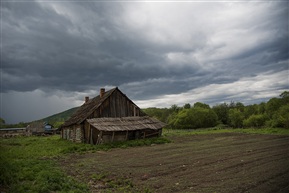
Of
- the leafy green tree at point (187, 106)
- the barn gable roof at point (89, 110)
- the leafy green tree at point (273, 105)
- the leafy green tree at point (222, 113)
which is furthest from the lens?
the leafy green tree at point (187, 106)

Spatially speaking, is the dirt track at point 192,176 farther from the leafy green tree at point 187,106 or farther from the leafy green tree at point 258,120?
the leafy green tree at point 187,106

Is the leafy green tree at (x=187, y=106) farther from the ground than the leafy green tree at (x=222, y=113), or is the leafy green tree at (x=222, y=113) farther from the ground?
the leafy green tree at (x=187, y=106)

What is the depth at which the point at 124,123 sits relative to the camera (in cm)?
2953

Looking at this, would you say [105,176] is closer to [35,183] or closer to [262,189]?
[35,183]

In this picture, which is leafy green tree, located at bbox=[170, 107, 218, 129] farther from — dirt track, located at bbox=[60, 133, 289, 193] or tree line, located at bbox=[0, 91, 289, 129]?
dirt track, located at bbox=[60, 133, 289, 193]

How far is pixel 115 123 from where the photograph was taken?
29000 mm

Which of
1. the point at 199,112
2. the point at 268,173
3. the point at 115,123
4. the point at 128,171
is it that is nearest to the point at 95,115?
the point at 115,123

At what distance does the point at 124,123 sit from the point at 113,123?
4.79 ft

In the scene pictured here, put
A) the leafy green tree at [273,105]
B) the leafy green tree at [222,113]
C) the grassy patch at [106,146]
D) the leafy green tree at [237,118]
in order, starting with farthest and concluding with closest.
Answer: the leafy green tree at [222,113], the leafy green tree at [237,118], the leafy green tree at [273,105], the grassy patch at [106,146]

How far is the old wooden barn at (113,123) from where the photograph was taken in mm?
27763

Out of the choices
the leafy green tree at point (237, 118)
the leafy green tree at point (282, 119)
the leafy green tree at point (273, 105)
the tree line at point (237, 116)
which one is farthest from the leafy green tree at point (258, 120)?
the leafy green tree at point (282, 119)

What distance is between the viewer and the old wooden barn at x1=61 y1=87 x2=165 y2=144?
27.8 m

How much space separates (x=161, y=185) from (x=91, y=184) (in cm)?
300

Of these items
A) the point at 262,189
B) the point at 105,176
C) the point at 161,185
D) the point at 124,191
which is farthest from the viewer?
the point at 105,176
